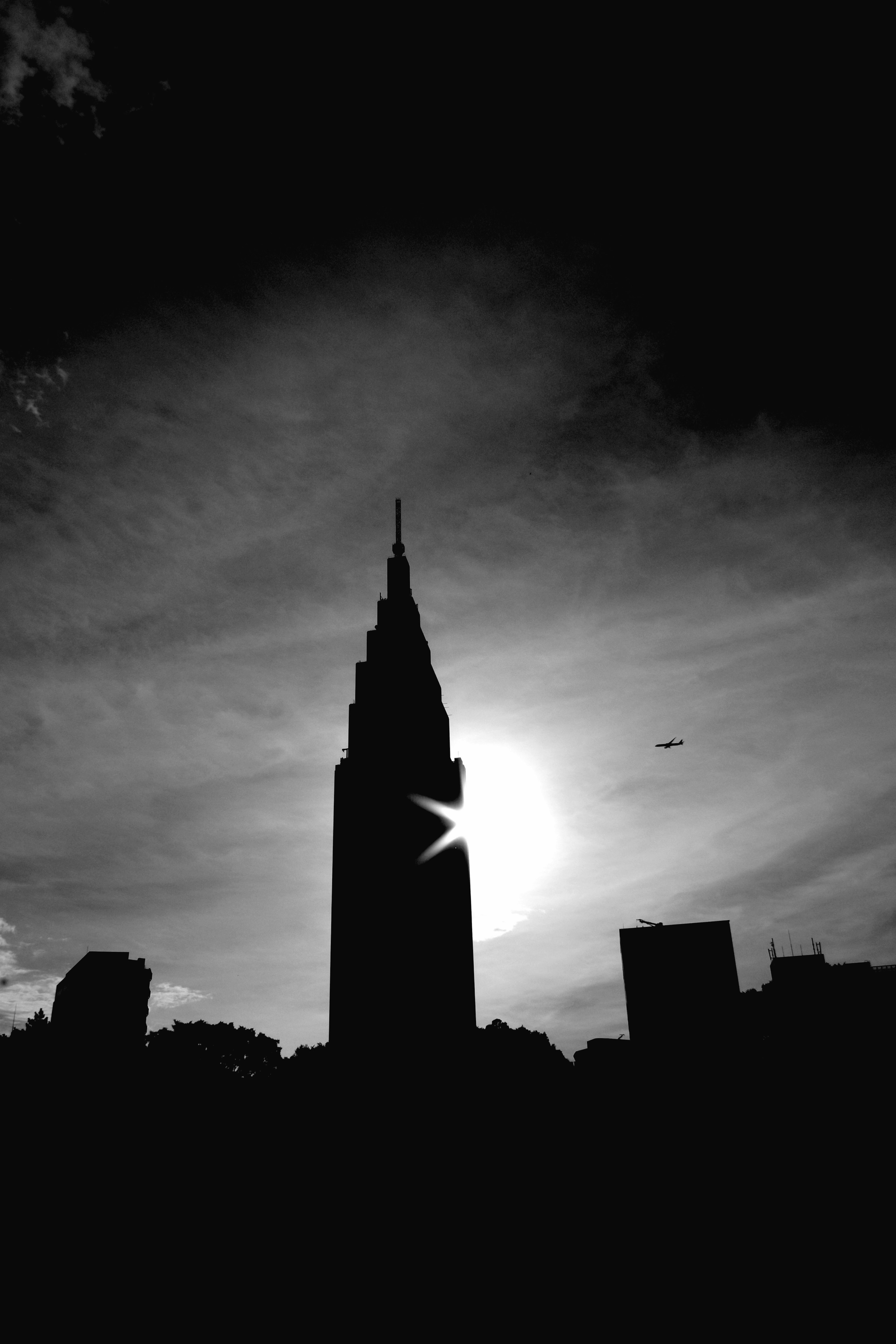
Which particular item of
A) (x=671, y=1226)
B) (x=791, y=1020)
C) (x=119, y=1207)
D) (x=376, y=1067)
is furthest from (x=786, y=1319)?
(x=791, y=1020)

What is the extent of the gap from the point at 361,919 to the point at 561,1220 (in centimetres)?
5215

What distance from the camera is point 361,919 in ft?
337

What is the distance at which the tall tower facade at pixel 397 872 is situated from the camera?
9781cm

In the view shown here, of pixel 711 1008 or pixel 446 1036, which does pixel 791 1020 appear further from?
pixel 446 1036

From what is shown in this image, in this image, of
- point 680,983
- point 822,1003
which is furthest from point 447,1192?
point 822,1003

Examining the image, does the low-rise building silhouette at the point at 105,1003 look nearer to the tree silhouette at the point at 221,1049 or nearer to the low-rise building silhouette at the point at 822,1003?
the tree silhouette at the point at 221,1049

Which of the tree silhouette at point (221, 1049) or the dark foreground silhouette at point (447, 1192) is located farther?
the tree silhouette at point (221, 1049)

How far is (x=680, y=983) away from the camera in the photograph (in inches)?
3716

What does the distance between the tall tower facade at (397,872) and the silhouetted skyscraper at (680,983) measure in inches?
933

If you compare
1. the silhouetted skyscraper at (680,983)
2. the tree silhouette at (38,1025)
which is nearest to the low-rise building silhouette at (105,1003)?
the tree silhouette at (38,1025)

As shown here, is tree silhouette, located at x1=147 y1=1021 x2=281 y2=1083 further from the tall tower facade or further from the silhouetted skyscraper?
the silhouetted skyscraper

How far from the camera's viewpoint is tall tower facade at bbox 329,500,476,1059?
97.8 m

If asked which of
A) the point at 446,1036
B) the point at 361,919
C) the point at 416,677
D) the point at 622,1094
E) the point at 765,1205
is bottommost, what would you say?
the point at 765,1205

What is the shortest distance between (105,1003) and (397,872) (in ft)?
141
